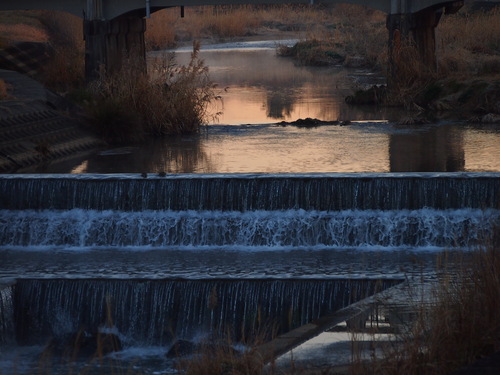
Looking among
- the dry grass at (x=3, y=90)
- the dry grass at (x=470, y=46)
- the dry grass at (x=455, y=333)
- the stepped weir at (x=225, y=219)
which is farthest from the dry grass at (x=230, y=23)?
the dry grass at (x=455, y=333)

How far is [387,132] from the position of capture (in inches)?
794

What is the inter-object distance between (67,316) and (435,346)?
5347 millimetres

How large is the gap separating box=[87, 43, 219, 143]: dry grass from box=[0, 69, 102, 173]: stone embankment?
46 centimetres

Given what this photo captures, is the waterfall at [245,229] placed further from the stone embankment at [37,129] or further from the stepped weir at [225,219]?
the stone embankment at [37,129]

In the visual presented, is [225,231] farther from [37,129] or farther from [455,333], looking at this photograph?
[455,333]

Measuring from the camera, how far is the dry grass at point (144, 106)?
20.0 meters

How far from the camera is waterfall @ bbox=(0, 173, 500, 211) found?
549 inches

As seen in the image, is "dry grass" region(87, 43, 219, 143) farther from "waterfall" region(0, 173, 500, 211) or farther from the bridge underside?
"waterfall" region(0, 173, 500, 211)

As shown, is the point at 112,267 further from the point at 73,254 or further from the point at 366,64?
the point at 366,64

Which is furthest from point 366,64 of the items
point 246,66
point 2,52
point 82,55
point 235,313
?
point 235,313

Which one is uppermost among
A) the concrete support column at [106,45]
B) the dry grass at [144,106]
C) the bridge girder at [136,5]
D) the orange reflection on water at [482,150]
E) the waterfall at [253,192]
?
the bridge girder at [136,5]

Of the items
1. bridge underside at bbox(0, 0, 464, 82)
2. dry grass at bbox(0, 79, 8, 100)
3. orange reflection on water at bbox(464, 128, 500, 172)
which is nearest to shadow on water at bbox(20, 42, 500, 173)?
orange reflection on water at bbox(464, 128, 500, 172)

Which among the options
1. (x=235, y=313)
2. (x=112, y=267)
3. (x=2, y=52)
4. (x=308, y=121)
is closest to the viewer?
(x=235, y=313)

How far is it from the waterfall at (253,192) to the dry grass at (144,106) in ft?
16.9
